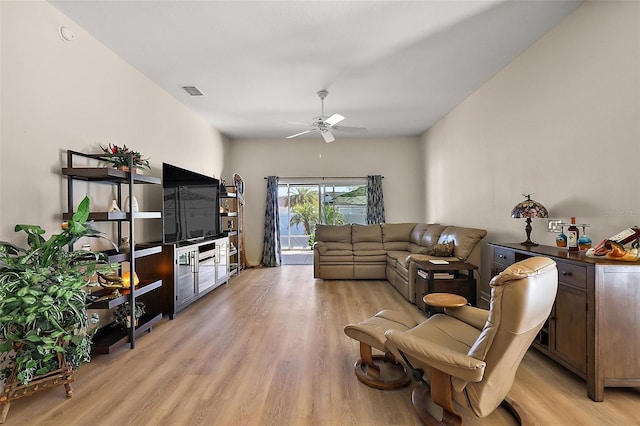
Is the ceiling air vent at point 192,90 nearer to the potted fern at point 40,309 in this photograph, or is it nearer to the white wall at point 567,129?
the potted fern at point 40,309

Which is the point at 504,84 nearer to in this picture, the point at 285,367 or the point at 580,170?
the point at 580,170

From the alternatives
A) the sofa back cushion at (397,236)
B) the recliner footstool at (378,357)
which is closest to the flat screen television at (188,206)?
the recliner footstool at (378,357)

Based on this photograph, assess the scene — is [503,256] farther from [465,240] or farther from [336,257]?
[336,257]

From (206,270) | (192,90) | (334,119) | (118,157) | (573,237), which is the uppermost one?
(192,90)

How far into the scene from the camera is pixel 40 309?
1.85m

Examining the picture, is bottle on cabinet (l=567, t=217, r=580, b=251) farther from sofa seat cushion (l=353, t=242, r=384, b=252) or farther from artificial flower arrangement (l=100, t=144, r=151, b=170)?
artificial flower arrangement (l=100, t=144, r=151, b=170)

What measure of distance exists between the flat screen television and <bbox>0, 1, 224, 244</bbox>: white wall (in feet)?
1.78

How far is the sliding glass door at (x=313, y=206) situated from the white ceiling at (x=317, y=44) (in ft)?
8.77

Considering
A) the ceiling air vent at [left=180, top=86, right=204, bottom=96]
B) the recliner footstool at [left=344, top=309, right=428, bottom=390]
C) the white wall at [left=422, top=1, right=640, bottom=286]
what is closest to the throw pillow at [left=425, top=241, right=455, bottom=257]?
the white wall at [left=422, top=1, right=640, bottom=286]

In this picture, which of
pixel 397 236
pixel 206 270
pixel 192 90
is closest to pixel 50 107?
pixel 192 90

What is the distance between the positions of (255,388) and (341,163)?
18.4 ft

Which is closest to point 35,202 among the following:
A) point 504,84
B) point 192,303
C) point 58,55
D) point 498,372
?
point 58,55

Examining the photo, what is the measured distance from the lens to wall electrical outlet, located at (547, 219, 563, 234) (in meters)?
2.87

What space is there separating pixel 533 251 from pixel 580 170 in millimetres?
840
